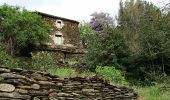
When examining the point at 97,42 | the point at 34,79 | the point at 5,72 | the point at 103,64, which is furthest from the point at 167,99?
the point at 97,42

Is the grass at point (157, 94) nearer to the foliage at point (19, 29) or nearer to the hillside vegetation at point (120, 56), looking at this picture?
the hillside vegetation at point (120, 56)

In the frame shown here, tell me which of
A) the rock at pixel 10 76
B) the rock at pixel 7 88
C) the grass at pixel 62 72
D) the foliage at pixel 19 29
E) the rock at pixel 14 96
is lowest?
the rock at pixel 14 96

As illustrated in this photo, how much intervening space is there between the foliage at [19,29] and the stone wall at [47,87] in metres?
17.1

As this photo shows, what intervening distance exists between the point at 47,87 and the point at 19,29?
64.6ft

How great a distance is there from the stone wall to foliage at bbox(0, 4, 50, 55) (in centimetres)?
1710

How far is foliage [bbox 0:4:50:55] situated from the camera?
27922 mm

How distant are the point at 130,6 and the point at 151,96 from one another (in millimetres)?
19886

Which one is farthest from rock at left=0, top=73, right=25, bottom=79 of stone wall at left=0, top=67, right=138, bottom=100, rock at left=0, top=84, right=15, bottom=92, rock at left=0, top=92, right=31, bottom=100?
rock at left=0, top=92, right=31, bottom=100

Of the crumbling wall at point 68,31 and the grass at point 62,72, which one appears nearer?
the grass at point 62,72

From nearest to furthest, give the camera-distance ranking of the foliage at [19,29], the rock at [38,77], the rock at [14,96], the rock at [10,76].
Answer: the rock at [14,96], the rock at [10,76], the rock at [38,77], the foliage at [19,29]

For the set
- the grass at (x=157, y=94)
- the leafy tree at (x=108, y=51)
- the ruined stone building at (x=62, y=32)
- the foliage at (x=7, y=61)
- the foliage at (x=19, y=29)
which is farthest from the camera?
the ruined stone building at (x=62, y=32)

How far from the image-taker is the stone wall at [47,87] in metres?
8.00

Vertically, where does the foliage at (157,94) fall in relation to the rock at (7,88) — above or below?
below

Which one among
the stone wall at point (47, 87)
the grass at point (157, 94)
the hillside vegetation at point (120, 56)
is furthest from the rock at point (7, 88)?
the hillside vegetation at point (120, 56)
